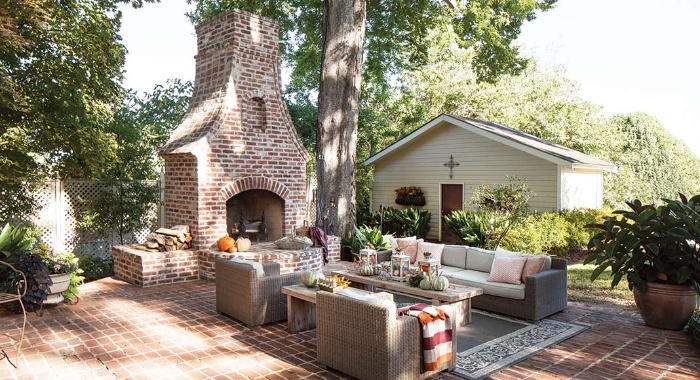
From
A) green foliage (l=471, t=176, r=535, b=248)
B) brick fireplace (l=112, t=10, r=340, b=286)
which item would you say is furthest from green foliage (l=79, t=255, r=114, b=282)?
green foliage (l=471, t=176, r=535, b=248)

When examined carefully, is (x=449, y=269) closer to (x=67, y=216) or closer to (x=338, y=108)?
(x=338, y=108)

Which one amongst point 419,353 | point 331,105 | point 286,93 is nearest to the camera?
point 419,353

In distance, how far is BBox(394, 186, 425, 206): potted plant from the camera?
14.7 meters

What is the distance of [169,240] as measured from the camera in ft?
26.0

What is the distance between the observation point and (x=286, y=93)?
2117 cm

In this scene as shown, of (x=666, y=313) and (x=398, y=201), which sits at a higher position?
(x=398, y=201)

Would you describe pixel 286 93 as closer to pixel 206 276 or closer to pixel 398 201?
pixel 398 201

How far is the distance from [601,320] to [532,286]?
110 centimetres

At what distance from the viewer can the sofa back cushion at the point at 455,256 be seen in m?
7.11

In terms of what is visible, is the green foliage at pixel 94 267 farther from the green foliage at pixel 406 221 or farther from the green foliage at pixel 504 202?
the green foliage at pixel 504 202

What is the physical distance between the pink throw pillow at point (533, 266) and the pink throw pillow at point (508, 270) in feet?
0.15

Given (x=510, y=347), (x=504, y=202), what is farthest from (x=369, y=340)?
(x=504, y=202)

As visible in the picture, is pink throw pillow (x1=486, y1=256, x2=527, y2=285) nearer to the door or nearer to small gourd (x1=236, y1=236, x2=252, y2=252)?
small gourd (x1=236, y1=236, x2=252, y2=252)

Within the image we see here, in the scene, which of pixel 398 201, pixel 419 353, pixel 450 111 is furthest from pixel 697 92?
pixel 419 353
